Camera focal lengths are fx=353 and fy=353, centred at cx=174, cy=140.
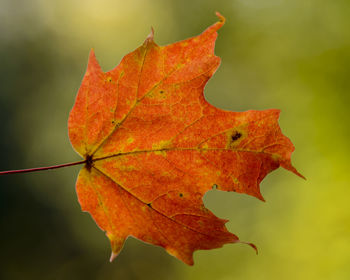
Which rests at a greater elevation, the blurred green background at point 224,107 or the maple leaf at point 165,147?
the maple leaf at point 165,147

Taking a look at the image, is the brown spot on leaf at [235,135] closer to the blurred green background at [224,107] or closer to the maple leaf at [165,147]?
the maple leaf at [165,147]

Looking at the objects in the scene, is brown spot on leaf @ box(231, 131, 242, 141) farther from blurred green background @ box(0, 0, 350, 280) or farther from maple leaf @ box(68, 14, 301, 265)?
blurred green background @ box(0, 0, 350, 280)

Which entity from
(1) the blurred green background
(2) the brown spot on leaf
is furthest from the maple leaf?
(1) the blurred green background

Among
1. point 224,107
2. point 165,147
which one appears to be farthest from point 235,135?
point 224,107

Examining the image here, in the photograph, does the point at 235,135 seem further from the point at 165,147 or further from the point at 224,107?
the point at 224,107

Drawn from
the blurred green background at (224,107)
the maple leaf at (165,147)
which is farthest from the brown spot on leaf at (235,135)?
the blurred green background at (224,107)
